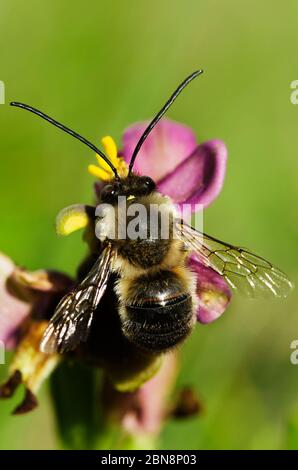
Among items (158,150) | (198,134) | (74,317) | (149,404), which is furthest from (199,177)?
(198,134)

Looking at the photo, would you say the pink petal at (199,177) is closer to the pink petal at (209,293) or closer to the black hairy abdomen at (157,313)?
the pink petal at (209,293)

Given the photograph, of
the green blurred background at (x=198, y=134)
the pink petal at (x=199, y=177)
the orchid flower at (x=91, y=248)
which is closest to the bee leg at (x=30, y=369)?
the orchid flower at (x=91, y=248)

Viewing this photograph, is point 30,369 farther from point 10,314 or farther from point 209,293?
point 209,293

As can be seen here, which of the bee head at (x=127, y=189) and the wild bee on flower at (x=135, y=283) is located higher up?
the bee head at (x=127, y=189)

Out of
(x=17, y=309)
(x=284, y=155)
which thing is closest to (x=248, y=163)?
(x=284, y=155)
